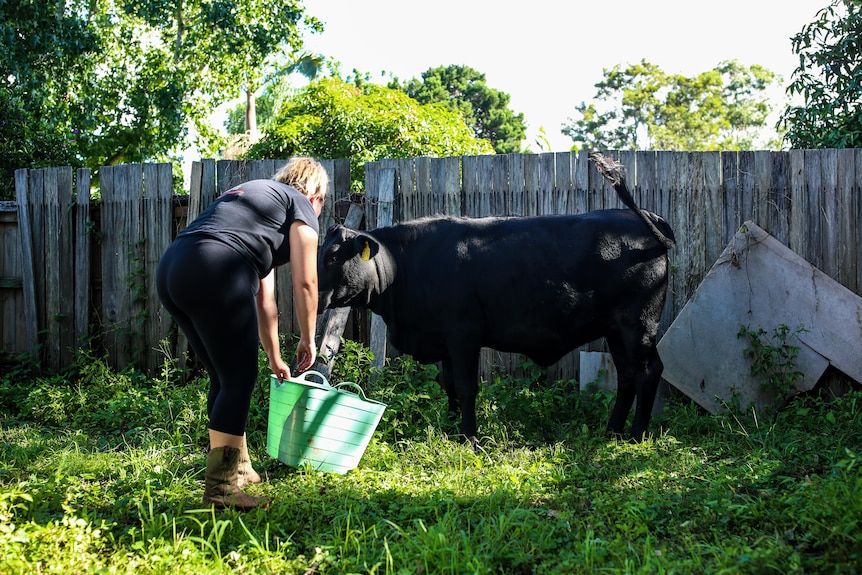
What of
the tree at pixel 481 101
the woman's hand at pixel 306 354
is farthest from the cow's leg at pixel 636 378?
the tree at pixel 481 101

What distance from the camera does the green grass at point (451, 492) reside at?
121 inches

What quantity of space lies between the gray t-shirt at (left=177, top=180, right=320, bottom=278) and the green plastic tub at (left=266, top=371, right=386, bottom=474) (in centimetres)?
70

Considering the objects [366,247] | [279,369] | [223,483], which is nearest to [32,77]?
[366,247]

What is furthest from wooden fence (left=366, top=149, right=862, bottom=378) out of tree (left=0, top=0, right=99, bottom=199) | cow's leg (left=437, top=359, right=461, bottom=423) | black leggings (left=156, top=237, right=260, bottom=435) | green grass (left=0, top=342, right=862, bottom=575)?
tree (left=0, top=0, right=99, bottom=199)

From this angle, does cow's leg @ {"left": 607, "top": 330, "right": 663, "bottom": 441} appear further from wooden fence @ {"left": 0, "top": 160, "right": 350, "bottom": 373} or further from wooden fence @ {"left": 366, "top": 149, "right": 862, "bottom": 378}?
wooden fence @ {"left": 0, "top": 160, "right": 350, "bottom": 373}

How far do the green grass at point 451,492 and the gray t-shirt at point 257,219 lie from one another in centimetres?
128

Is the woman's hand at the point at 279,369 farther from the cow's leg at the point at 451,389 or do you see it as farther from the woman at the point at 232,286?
the cow's leg at the point at 451,389

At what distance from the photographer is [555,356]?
5645 millimetres

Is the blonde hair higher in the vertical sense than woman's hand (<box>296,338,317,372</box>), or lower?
higher

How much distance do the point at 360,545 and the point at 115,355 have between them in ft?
16.2

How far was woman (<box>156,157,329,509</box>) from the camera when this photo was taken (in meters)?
3.64

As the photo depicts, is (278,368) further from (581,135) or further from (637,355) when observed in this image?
(581,135)

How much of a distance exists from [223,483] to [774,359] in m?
4.25

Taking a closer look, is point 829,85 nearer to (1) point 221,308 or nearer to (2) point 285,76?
(1) point 221,308
